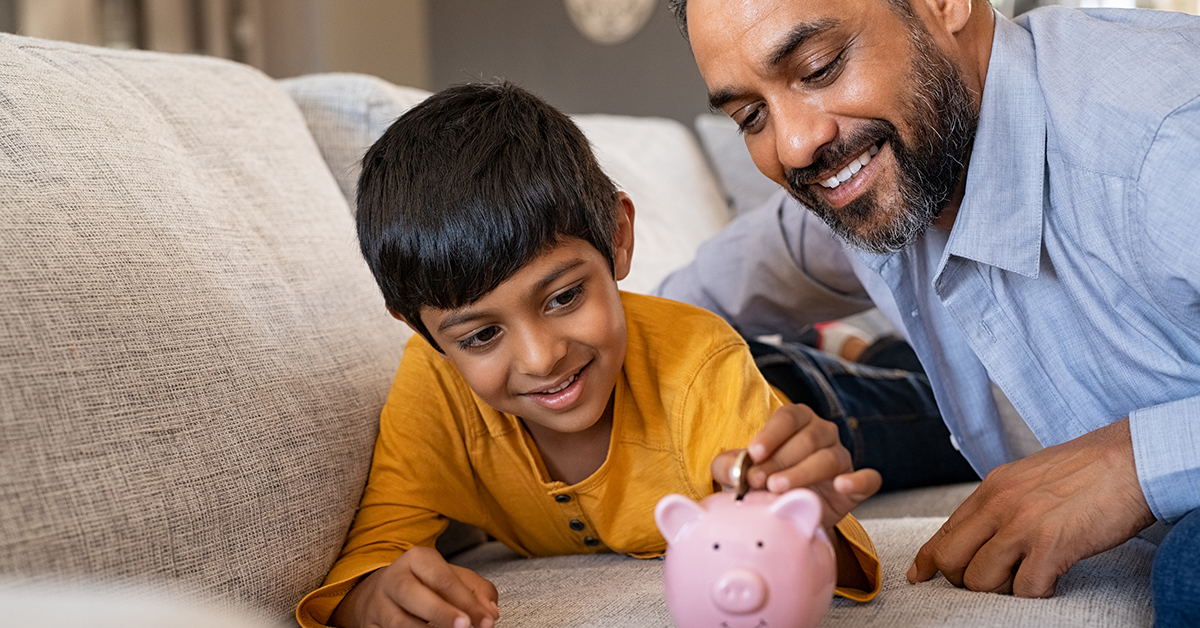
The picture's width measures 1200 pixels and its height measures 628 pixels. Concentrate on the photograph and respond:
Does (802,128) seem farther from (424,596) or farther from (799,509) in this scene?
(424,596)

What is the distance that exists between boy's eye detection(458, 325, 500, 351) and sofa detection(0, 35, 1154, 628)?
0.50 ft

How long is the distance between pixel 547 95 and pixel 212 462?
3.61 meters

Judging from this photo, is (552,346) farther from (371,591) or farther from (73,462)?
(73,462)

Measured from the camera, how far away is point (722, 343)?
1.04m

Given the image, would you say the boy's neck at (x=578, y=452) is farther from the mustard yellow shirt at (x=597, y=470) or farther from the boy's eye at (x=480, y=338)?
the boy's eye at (x=480, y=338)

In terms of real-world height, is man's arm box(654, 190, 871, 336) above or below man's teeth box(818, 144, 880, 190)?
below

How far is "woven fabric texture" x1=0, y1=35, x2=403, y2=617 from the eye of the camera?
28.0 inches

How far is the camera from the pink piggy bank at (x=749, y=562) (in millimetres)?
663

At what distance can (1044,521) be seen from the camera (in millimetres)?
862

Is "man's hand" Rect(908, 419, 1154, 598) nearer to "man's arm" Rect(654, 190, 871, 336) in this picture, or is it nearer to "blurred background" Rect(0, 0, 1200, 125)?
"man's arm" Rect(654, 190, 871, 336)

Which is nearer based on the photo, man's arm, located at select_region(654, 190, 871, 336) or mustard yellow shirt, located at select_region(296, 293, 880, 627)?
mustard yellow shirt, located at select_region(296, 293, 880, 627)

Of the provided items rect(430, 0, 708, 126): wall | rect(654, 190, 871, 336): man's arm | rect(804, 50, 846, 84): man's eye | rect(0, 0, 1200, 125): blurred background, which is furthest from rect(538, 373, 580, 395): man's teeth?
rect(430, 0, 708, 126): wall

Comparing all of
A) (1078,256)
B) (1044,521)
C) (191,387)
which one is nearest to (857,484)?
(1044,521)

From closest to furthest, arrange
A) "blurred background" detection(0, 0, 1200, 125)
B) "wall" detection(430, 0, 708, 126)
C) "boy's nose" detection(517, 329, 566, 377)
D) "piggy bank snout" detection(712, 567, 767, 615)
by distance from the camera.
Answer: "piggy bank snout" detection(712, 567, 767, 615) → "boy's nose" detection(517, 329, 566, 377) → "blurred background" detection(0, 0, 1200, 125) → "wall" detection(430, 0, 708, 126)
